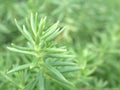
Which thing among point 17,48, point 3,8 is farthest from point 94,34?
point 17,48

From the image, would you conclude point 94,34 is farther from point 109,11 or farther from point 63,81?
point 63,81

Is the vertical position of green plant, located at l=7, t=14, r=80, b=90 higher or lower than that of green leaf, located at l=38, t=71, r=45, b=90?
higher

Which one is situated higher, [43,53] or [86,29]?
[86,29]

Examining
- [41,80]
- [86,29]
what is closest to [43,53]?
[41,80]

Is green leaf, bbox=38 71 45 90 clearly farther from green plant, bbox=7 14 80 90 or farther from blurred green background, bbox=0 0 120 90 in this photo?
blurred green background, bbox=0 0 120 90

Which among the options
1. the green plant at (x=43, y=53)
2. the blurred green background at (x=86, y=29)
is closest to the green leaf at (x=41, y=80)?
the green plant at (x=43, y=53)

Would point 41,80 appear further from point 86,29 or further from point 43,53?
point 86,29

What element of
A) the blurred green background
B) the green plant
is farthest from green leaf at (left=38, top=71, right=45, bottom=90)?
the blurred green background
